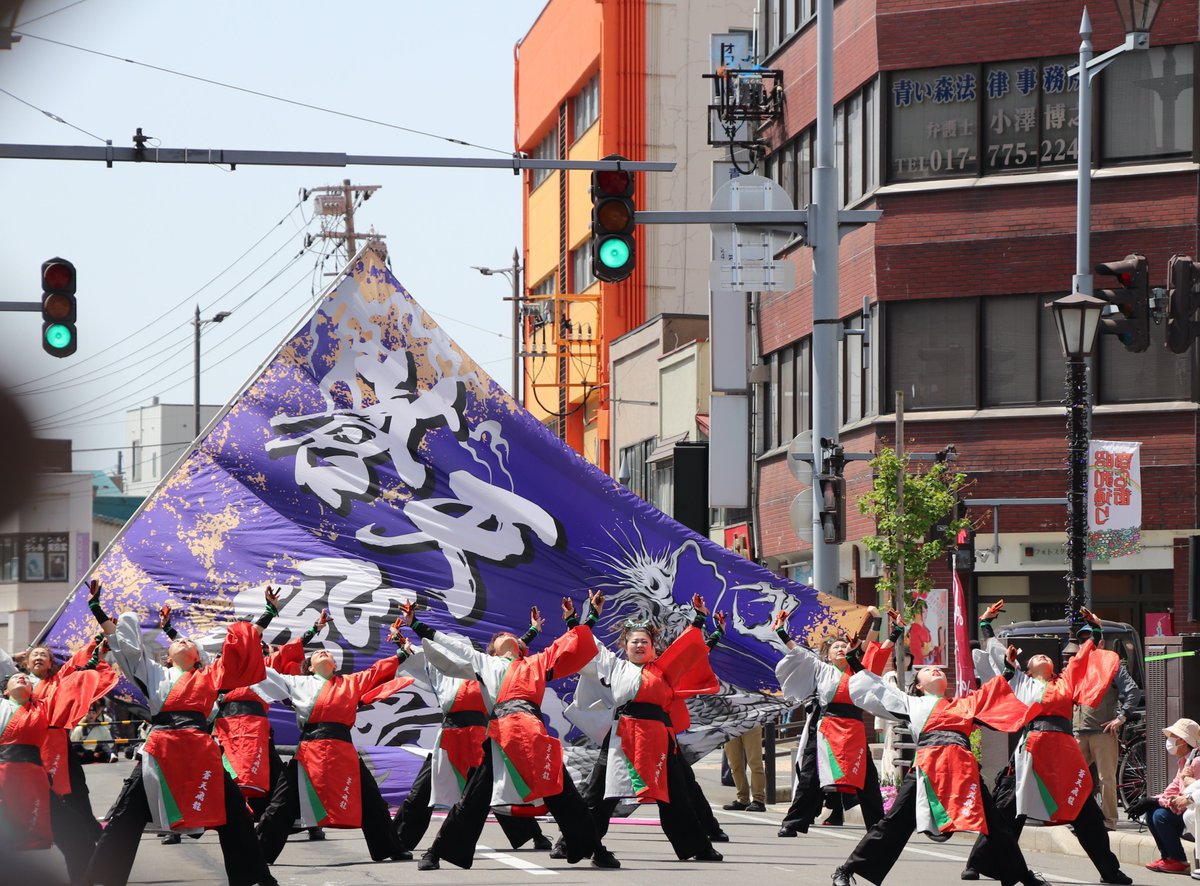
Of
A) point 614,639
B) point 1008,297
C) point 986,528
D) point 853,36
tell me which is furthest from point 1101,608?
point 614,639

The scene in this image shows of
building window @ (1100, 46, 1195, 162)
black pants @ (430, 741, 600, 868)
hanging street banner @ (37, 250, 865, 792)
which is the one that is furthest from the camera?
building window @ (1100, 46, 1195, 162)

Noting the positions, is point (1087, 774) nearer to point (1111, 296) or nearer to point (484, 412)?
point (1111, 296)

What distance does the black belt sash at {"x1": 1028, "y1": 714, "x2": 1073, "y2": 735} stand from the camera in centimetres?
1330

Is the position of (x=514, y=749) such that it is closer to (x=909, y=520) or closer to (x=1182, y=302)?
(x=1182, y=302)

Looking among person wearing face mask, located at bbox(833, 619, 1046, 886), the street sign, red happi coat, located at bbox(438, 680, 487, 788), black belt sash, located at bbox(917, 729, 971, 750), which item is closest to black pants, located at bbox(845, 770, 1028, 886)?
person wearing face mask, located at bbox(833, 619, 1046, 886)

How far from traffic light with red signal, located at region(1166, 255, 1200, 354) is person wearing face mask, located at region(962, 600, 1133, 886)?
2883 mm

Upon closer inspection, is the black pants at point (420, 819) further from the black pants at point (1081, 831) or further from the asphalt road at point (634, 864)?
the black pants at point (1081, 831)

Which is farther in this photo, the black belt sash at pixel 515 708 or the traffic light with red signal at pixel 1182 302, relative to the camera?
the traffic light with red signal at pixel 1182 302

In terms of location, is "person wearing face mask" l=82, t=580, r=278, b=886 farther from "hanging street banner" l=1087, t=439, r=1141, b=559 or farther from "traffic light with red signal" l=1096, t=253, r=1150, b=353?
"hanging street banner" l=1087, t=439, r=1141, b=559

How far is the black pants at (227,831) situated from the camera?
1130cm

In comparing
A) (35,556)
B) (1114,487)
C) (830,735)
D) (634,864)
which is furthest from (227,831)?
(1114,487)

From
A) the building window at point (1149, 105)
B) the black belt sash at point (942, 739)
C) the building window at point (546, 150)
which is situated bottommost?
the black belt sash at point (942, 739)

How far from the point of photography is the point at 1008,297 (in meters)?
29.0

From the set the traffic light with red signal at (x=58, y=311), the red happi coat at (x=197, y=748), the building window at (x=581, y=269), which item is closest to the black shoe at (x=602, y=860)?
the red happi coat at (x=197, y=748)
